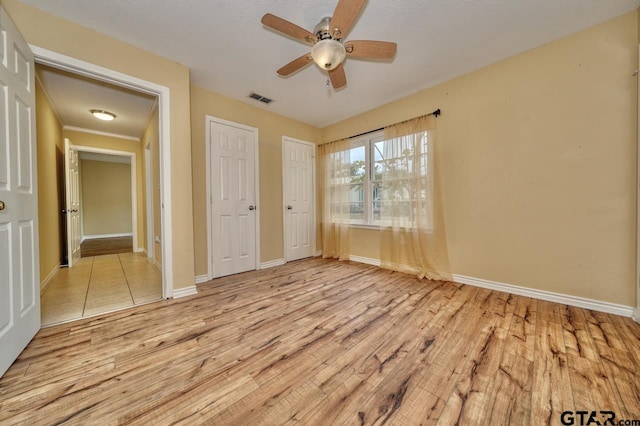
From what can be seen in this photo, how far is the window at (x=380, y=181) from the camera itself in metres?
2.98

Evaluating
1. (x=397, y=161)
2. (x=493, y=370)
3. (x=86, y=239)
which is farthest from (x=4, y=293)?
(x=86, y=239)

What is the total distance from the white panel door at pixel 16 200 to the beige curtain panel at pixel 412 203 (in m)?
3.48

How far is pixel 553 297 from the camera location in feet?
7.26

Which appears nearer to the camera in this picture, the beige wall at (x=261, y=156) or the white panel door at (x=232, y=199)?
the beige wall at (x=261, y=156)

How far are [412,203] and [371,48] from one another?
191 centimetres

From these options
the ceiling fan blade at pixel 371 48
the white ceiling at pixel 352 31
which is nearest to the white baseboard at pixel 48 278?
the white ceiling at pixel 352 31

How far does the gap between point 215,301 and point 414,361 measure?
1896 mm

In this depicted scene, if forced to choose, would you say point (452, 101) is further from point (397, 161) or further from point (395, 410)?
point (395, 410)

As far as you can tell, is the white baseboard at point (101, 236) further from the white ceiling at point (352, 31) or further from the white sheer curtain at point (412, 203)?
the white sheer curtain at point (412, 203)

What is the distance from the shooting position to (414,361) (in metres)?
1.40

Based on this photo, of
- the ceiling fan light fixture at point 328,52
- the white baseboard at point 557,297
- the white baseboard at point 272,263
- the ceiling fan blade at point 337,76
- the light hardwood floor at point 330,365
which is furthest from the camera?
the white baseboard at point 272,263

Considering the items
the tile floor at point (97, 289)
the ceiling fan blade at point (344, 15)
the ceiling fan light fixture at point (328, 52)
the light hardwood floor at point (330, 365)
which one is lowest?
the light hardwood floor at point (330, 365)

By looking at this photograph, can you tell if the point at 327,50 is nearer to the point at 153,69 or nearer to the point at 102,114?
the point at 153,69

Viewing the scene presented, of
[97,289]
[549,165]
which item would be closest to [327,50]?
[549,165]
